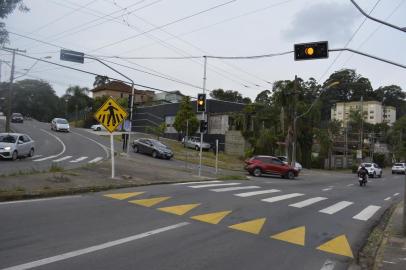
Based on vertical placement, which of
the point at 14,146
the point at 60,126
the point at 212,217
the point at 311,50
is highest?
the point at 311,50

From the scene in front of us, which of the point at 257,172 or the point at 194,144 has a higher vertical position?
the point at 194,144

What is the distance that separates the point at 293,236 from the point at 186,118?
4868cm

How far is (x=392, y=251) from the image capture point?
9438 mm

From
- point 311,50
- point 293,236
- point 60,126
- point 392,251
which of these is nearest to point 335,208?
point 311,50

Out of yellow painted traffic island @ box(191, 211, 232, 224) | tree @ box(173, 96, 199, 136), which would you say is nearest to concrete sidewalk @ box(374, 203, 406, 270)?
yellow painted traffic island @ box(191, 211, 232, 224)

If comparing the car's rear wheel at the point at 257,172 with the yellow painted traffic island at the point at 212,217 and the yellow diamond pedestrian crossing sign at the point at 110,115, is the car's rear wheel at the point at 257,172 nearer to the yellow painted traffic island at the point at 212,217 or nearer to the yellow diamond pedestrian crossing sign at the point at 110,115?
the yellow diamond pedestrian crossing sign at the point at 110,115

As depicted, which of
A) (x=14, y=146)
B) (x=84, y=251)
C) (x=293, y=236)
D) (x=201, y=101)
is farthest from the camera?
(x=201, y=101)

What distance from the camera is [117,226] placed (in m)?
9.77

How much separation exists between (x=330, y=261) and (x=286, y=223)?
375cm

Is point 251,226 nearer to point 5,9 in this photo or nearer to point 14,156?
point 5,9

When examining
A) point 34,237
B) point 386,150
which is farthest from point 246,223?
point 386,150

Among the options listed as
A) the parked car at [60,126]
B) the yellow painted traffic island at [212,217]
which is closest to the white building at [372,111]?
the parked car at [60,126]

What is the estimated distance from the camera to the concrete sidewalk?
8.11 metres

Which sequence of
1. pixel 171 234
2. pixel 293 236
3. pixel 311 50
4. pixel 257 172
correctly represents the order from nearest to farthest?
pixel 171 234
pixel 293 236
pixel 311 50
pixel 257 172
